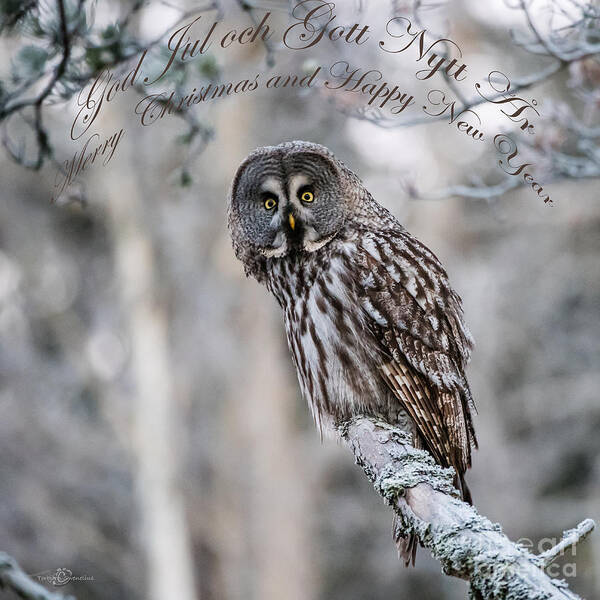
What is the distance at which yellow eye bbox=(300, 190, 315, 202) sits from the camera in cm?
328

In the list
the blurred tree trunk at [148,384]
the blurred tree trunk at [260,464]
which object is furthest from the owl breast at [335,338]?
the blurred tree trunk at [148,384]

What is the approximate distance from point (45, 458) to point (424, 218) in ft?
19.0

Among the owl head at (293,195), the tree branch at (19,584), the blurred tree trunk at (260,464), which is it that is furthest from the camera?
the blurred tree trunk at (260,464)

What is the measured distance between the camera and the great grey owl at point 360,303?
325 cm

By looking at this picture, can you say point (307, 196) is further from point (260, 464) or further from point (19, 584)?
point (260, 464)

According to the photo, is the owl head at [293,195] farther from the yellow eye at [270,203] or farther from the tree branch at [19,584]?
the tree branch at [19,584]

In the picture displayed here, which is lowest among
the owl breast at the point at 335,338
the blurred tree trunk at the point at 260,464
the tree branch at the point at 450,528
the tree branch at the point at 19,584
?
the tree branch at the point at 19,584

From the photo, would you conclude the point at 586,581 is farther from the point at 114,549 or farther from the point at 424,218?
the point at 114,549

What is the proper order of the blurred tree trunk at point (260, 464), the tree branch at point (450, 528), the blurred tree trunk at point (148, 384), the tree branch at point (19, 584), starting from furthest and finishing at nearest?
the blurred tree trunk at point (148, 384) < the blurred tree trunk at point (260, 464) < the tree branch at point (450, 528) < the tree branch at point (19, 584)

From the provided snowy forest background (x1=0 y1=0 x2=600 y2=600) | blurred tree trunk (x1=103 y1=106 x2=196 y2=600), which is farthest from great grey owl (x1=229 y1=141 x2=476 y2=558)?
blurred tree trunk (x1=103 y1=106 x2=196 y2=600)

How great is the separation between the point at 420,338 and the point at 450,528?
1053mm

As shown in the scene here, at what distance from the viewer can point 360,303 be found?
3291 mm

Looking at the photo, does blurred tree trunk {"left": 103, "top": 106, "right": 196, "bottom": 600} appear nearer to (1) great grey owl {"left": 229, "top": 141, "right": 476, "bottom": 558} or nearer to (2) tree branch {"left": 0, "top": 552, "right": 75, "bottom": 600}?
(1) great grey owl {"left": 229, "top": 141, "right": 476, "bottom": 558}

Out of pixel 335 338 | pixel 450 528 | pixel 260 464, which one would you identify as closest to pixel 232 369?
pixel 260 464
